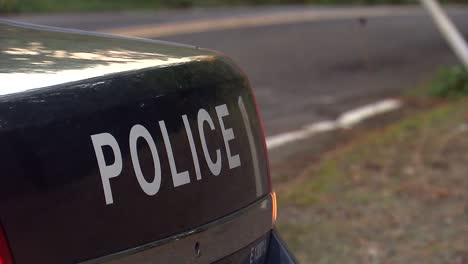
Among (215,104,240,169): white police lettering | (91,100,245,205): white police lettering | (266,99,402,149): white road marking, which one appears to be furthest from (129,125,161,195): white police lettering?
(266,99,402,149): white road marking

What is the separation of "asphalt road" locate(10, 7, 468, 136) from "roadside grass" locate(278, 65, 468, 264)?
63.5 inches

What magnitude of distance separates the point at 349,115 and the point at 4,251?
8516mm

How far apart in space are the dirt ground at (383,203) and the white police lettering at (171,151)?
2788 millimetres

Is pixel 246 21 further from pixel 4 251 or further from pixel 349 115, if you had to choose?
pixel 4 251

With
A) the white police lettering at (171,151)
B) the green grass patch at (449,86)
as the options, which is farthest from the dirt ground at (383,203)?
the green grass patch at (449,86)

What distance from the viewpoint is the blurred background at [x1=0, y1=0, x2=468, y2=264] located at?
6321 millimetres

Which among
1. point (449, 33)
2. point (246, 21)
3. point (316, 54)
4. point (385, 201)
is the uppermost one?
point (385, 201)

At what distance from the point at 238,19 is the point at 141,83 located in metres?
17.4

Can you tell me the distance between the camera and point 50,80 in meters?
2.72

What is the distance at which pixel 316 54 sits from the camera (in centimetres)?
1556

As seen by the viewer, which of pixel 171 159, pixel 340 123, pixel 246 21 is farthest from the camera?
pixel 246 21

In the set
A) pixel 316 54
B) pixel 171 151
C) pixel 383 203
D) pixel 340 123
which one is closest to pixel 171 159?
pixel 171 151

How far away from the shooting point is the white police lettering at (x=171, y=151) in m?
2.71

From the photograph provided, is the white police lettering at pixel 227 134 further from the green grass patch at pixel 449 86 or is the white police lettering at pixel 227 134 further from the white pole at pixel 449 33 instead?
the green grass patch at pixel 449 86
